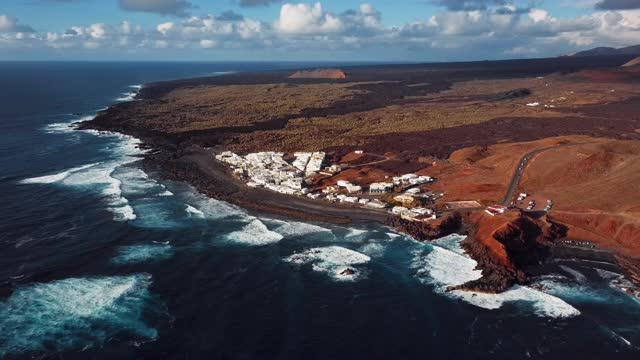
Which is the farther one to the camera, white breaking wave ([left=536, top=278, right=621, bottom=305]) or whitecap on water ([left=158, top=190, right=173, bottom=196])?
whitecap on water ([left=158, top=190, right=173, bottom=196])

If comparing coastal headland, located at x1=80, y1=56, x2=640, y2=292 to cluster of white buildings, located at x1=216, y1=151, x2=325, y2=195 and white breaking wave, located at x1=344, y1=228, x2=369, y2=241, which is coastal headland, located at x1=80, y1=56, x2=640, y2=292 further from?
white breaking wave, located at x1=344, y1=228, x2=369, y2=241

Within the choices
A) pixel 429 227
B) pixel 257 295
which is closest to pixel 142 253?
pixel 257 295

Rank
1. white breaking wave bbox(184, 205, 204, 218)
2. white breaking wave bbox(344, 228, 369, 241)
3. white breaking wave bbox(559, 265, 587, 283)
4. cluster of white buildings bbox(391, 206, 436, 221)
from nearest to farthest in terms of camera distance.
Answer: white breaking wave bbox(559, 265, 587, 283)
white breaking wave bbox(344, 228, 369, 241)
cluster of white buildings bbox(391, 206, 436, 221)
white breaking wave bbox(184, 205, 204, 218)

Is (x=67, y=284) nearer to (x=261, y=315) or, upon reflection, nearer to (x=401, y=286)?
(x=261, y=315)

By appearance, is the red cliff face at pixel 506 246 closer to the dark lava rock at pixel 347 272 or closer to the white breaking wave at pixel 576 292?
the white breaking wave at pixel 576 292

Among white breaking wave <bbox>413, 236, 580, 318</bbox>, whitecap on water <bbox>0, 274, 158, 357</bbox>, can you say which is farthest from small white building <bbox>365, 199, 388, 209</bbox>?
whitecap on water <bbox>0, 274, 158, 357</bbox>

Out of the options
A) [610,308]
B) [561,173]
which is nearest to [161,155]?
[561,173]

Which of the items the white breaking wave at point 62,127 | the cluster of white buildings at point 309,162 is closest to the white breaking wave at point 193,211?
the cluster of white buildings at point 309,162
